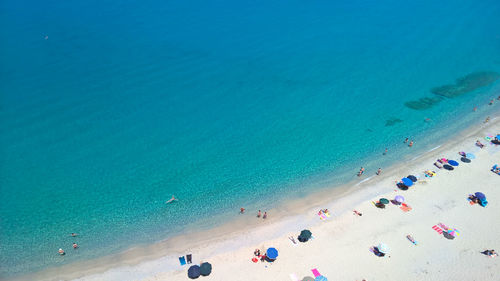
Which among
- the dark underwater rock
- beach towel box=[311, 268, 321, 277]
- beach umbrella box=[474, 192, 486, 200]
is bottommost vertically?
beach towel box=[311, 268, 321, 277]

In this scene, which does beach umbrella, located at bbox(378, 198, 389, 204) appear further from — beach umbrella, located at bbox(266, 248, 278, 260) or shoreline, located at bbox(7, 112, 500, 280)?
beach umbrella, located at bbox(266, 248, 278, 260)

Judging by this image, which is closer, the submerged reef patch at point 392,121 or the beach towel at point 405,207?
the beach towel at point 405,207

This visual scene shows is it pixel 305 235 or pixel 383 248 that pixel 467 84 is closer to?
pixel 383 248

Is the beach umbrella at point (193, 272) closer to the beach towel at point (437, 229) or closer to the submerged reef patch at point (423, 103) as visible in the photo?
the beach towel at point (437, 229)

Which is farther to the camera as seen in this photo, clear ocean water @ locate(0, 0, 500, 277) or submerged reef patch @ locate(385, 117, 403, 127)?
submerged reef patch @ locate(385, 117, 403, 127)

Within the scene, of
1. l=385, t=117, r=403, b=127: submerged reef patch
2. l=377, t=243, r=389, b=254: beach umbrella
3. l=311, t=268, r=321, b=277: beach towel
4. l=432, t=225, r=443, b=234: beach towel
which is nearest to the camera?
l=311, t=268, r=321, b=277: beach towel

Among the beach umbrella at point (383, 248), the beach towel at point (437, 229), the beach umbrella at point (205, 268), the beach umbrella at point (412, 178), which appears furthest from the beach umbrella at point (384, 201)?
the beach umbrella at point (205, 268)

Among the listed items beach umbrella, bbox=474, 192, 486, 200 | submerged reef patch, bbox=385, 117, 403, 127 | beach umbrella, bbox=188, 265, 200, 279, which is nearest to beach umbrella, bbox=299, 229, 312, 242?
beach umbrella, bbox=188, 265, 200, 279
